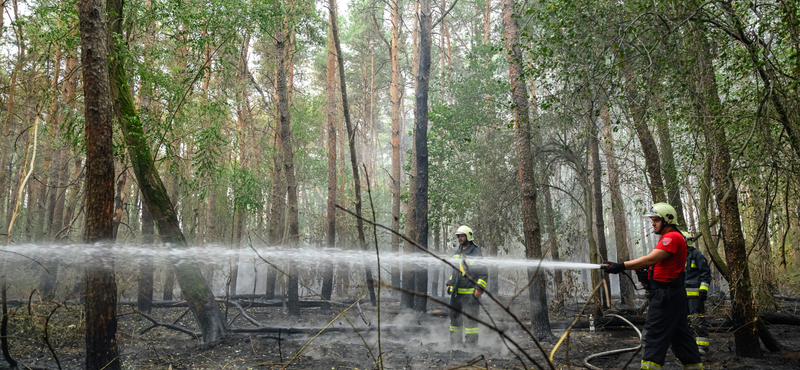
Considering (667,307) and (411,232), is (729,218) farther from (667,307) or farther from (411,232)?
(411,232)

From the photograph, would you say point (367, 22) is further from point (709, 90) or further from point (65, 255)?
point (709, 90)

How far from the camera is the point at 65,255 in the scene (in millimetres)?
10047

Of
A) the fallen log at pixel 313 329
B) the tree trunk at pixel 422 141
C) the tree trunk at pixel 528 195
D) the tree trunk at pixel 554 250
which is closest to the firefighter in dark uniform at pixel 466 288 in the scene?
the tree trunk at pixel 528 195

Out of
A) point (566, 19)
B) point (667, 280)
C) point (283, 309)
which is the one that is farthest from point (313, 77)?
point (667, 280)

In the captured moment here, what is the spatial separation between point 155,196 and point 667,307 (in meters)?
7.80

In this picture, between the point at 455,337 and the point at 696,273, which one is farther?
the point at 455,337

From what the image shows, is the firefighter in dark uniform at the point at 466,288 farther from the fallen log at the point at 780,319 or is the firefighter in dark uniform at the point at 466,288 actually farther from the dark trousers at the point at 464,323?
the fallen log at the point at 780,319

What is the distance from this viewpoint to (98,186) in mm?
5359

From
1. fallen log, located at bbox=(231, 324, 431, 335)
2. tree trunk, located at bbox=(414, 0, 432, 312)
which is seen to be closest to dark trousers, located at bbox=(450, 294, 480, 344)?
fallen log, located at bbox=(231, 324, 431, 335)

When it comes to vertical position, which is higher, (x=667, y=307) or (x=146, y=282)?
(x=667, y=307)

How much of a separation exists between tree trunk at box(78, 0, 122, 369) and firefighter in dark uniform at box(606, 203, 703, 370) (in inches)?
246

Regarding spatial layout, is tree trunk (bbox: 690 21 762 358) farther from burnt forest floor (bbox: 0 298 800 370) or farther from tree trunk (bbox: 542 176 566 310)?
tree trunk (bbox: 542 176 566 310)

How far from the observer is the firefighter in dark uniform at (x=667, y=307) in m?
4.64

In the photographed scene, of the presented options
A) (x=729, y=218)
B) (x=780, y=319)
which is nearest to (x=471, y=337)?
(x=729, y=218)
